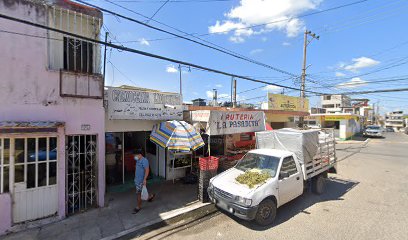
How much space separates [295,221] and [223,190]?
7.25ft

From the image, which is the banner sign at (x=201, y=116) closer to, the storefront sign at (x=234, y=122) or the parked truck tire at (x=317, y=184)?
the storefront sign at (x=234, y=122)

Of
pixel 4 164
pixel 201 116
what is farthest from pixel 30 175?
pixel 201 116

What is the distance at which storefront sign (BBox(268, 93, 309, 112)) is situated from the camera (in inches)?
621

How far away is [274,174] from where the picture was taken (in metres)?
6.01

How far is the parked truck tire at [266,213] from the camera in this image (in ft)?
17.7

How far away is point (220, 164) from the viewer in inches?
366

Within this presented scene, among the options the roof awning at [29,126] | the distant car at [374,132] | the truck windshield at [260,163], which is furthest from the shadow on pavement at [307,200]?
the distant car at [374,132]

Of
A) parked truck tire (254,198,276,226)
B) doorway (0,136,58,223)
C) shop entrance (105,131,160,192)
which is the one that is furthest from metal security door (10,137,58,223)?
parked truck tire (254,198,276,226)

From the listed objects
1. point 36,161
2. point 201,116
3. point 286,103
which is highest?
point 286,103

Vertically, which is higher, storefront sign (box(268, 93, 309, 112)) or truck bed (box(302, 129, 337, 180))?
storefront sign (box(268, 93, 309, 112))

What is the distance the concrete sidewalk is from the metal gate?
0.39 m

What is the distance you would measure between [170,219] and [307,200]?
4824 millimetres

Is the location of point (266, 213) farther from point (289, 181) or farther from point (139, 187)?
point (139, 187)

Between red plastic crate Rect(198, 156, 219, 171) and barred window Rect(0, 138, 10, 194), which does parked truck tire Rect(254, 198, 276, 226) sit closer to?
red plastic crate Rect(198, 156, 219, 171)
